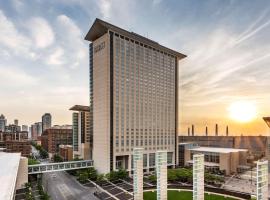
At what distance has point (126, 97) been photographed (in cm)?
8888

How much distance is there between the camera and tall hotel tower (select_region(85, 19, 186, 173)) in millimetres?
83812

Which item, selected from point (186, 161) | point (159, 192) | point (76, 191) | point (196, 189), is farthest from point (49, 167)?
point (186, 161)

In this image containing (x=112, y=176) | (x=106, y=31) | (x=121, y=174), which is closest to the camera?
(x=112, y=176)

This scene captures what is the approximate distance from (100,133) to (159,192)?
4572cm

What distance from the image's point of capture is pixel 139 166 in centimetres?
4878

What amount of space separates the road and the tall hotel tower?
40.1ft

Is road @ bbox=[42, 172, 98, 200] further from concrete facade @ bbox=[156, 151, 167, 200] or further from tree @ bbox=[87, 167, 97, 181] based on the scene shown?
concrete facade @ bbox=[156, 151, 167, 200]

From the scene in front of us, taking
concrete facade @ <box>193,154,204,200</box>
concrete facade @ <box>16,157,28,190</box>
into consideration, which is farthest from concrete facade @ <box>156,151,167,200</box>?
concrete facade @ <box>16,157,28,190</box>

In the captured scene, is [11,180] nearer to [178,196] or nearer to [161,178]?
[161,178]

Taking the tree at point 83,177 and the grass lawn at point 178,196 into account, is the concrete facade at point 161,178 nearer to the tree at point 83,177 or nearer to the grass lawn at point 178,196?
the grass lawn at point 178,196

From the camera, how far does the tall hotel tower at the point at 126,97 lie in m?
83.8

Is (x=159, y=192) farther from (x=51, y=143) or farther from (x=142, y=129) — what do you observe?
(x=51, y=143)

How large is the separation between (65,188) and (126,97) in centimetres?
3834

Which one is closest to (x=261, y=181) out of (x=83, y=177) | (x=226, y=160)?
(x=83, y=177)
